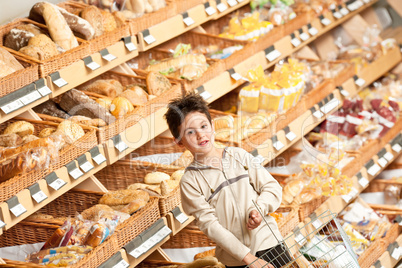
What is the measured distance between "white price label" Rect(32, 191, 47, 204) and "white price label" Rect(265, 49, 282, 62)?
1.94 meters

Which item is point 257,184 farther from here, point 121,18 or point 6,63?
point 121,18

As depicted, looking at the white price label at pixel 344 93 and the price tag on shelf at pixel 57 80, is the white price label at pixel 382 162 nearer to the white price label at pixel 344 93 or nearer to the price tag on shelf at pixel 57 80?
the white price label at pixel 344 93

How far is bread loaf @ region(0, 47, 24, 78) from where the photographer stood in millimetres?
2881

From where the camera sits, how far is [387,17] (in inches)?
235

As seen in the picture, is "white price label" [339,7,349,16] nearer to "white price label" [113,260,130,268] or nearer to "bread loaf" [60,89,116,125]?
"bread loaf" [60,89,116,125]

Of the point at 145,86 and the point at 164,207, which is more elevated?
the point at 145,86

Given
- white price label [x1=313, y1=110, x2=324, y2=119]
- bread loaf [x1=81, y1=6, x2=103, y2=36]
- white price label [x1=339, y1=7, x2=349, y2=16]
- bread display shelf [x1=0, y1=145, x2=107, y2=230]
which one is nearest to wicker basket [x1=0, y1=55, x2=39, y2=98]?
bread display shelf [x1=0, y1=145, x2=107, y2=230]

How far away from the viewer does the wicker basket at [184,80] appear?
3568 mm

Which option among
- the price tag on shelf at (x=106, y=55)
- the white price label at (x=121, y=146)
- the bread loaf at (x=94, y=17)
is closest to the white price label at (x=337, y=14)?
the bread loaf at (x=94, y=17)

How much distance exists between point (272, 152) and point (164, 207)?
0.94m

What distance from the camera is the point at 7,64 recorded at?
9.61 feet

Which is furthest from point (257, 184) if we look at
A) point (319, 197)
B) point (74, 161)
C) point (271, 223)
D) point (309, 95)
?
point (309, 95)

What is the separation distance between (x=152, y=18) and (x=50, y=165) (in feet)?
4.17

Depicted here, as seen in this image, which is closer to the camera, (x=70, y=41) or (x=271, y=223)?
(x=271, y=223)
